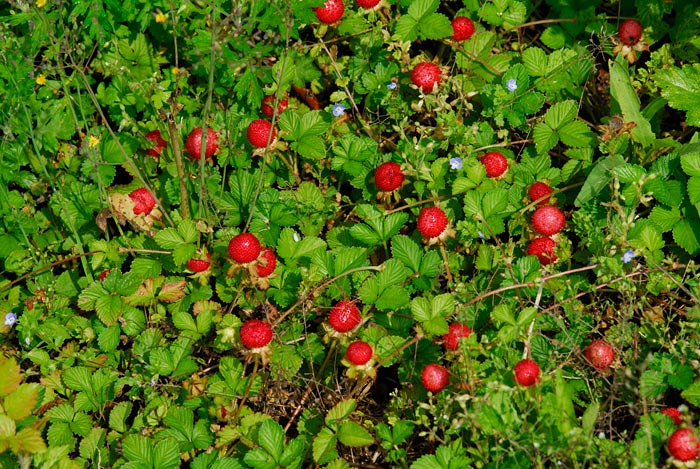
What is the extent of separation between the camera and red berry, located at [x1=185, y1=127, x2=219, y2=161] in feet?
10.2

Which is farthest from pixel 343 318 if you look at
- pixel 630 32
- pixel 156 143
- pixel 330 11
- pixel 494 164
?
pixel 630 32

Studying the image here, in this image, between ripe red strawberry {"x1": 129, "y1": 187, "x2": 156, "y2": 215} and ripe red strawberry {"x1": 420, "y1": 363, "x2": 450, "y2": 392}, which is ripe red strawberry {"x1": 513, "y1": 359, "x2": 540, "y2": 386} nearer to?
ripe red strawberry {"x1": 420, "y1": 363, "x2": 450, "y2": 392}

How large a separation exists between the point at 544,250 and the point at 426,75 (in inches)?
33.9

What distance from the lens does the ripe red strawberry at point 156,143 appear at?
3289 mm

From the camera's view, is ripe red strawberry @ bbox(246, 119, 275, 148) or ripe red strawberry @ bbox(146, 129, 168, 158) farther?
ripe red strawberry @ bbox(146, 129, 168, 158)

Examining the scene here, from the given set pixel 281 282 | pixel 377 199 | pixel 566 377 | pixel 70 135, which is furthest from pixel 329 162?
pixel 566 377

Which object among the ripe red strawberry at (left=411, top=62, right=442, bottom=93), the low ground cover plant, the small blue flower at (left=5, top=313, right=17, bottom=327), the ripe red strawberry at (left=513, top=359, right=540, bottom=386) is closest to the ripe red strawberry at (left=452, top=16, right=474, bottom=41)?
the low ground cover plant

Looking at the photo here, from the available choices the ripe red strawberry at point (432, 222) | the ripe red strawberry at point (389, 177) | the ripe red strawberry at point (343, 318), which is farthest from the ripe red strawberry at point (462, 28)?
the ripe red strawberry at point (343, 318)

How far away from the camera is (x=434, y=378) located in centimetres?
243

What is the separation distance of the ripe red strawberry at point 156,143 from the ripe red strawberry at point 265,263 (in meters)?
0.84

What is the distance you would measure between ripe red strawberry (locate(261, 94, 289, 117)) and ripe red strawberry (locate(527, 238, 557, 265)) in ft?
4.02

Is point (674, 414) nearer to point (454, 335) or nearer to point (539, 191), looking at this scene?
point (454, 335)

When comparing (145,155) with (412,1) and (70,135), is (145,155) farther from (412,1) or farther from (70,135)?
(412,1)

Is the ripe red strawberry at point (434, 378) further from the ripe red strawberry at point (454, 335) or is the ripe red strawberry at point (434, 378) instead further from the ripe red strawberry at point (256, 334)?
the ripe red strawberry at point (256, 334)
